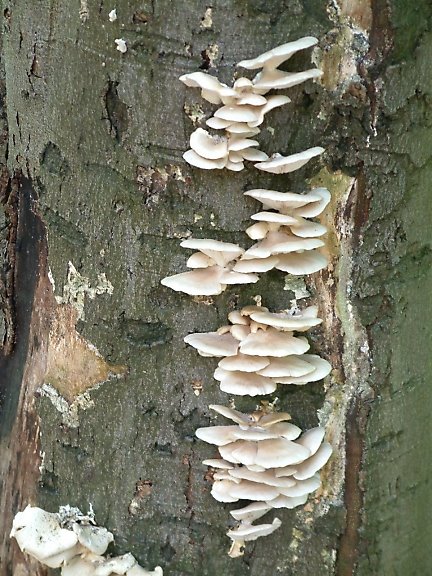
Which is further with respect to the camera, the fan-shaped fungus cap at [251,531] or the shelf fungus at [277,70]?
the fan-shaped fungus cap at [251,531]

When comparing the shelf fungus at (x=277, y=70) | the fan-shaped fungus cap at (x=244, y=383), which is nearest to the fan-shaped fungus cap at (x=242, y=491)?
the fan-shaped fungus cap at (x=244, y=383)

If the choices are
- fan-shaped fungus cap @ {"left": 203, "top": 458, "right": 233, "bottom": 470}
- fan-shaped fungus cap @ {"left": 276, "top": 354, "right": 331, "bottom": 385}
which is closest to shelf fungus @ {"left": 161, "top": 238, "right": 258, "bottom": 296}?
fan-shaped fungus cap @ {"left": 276, "top": 354, "right": 331, "bottom": 385}

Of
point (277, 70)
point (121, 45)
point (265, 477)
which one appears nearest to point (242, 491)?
point (265, 477)

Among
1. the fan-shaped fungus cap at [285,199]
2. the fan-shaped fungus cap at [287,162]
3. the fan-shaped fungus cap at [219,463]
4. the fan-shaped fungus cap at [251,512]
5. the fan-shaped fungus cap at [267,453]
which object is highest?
the fan-shaped fungus cap at [287,162]

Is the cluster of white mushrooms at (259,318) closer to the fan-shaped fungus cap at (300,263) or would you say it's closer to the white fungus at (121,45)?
the fan-shaped fungus cap at (300,263)

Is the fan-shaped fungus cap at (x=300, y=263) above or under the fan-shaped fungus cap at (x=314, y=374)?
above

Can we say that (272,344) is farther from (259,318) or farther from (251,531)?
(251,531)

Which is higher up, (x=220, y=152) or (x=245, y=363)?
(x=220, y=152)

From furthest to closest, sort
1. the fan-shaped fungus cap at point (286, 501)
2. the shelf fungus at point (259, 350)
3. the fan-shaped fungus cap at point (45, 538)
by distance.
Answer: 1. the fan-shaped fungus cap at point (45, 538)
2. the fan-shaped fungus cap at point (286, 501)
3. the shelf fungus at point (259, 350)
